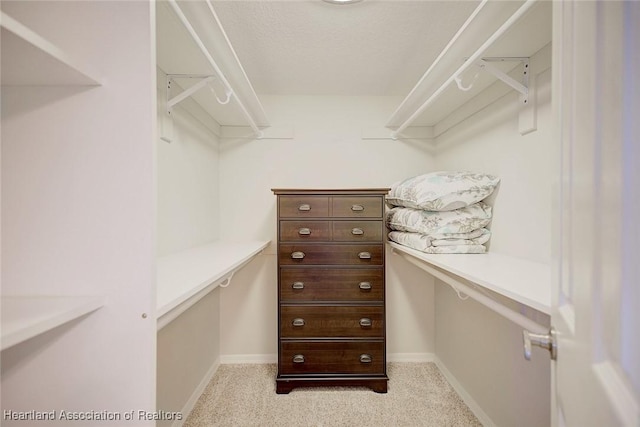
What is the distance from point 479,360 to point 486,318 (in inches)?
10.4

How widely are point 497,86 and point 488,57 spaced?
317 mm

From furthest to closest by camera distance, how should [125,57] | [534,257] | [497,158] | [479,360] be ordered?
[479,360] < [497,158] < [534,257] < [125,57]

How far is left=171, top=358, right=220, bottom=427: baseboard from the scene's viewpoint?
1492 millimetres

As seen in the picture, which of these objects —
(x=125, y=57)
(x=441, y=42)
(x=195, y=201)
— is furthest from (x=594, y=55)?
(x=195, y=201)

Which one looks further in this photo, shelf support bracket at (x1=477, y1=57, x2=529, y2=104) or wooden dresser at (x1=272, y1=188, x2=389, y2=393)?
wooden dresser at (x1=272, y1=188, x2=389, y2=393)

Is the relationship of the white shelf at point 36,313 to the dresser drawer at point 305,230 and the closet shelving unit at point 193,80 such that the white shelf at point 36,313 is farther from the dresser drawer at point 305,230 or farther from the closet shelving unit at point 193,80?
the dresser drawer at point 305,230

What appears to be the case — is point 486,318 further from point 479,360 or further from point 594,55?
point 594,55

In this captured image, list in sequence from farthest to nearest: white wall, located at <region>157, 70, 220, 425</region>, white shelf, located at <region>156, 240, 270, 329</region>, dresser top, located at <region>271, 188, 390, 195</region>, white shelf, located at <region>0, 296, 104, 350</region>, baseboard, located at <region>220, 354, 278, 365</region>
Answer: baseboard, located at <region>220, 354, 278, 365</region> → dresser top, located at <region>271, 188, 390, 195</region> → white wall, located at <region>157, 70, 220, 425</region> → white shelf, located at <region>156, 240, 270, 329</region> → white shelf, located at <region>0, 296, 104, 350</region>

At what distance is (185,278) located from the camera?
891mm

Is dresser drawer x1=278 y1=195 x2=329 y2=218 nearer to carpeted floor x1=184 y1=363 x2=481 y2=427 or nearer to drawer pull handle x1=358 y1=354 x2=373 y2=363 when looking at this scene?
drawer pull handle x1=358 y1=354 x2=373 y2=363

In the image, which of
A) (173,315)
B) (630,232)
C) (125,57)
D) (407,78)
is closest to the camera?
(630,232)

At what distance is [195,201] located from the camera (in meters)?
1.72

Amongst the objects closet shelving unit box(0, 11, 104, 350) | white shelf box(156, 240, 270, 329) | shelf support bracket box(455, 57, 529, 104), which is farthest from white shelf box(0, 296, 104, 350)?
shelf support bracket box(455, 57, 529, 104)

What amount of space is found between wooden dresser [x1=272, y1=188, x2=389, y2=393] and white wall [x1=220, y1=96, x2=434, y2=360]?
456 mm
